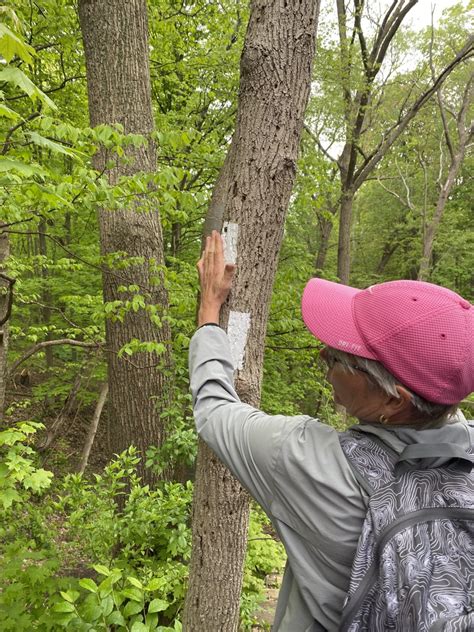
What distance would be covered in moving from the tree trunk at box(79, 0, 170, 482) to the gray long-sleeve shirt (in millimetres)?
2931

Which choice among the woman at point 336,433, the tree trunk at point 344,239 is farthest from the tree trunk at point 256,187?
the tree trunk at point 344,239

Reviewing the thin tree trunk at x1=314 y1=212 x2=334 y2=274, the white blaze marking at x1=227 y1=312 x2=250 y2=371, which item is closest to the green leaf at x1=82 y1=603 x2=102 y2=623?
the white blaze marking at x1=227 y1=312 x2=250 y2=371

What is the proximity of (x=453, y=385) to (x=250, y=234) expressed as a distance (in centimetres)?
106

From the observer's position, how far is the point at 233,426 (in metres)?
1.32

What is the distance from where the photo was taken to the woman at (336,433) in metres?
1.09

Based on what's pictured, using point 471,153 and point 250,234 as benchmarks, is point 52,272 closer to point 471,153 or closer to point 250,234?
point 250,234

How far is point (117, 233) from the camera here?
13.8 ft

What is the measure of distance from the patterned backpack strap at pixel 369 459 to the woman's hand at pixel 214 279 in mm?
795

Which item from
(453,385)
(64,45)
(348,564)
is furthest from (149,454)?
(64,45)

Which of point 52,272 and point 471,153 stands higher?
point 471,153

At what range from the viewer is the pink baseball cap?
42.5 inches

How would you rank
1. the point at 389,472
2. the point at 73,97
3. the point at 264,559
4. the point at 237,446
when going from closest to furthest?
1. the point at 389,472
2. the point at 237,446
3. the point at 264,559
4. the point at 73,97

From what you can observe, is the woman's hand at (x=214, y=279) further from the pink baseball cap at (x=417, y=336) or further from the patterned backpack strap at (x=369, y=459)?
the patterned backpack strap at (x=369, y=459)

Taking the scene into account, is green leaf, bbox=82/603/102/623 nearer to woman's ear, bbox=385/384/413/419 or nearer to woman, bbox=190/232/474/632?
woman, bbox=190/232/474/632
